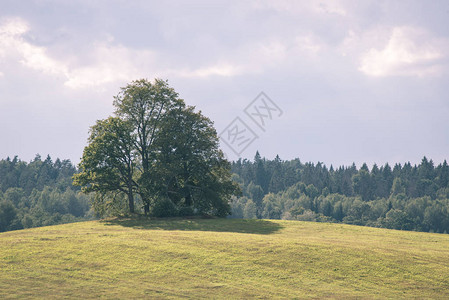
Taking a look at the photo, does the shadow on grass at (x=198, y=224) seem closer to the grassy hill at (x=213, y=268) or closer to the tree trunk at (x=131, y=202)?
the tree trunk at (x=131, y=202)

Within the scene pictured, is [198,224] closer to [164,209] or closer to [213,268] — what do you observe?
[164,209]

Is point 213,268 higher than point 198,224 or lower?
lower

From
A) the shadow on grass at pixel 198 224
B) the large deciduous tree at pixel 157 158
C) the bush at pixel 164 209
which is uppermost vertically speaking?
the large deciduous tree at pixel 157 158

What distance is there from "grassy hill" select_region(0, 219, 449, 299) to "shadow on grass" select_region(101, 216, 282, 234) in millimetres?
10483

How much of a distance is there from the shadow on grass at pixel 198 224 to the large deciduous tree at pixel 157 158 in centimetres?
429

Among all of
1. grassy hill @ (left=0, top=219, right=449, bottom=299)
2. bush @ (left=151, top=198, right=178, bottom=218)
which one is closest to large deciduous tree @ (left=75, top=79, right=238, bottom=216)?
bush @ (left=151, top=198, right=178, bottom=218)

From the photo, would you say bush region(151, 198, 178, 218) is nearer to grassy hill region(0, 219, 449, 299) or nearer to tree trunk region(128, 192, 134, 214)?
tree trunk region(128, 192, 134, 214)

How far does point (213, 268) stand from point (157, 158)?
36.3m

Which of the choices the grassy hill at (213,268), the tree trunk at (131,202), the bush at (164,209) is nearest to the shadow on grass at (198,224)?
the bush at (164,209)

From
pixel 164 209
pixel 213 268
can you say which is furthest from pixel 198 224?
pixel 213 268

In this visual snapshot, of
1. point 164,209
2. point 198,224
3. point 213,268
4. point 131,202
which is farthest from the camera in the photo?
point 131,202

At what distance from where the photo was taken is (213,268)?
105 ft

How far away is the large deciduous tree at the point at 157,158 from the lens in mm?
63094

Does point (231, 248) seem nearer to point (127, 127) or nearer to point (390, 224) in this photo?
point (127, 127)
